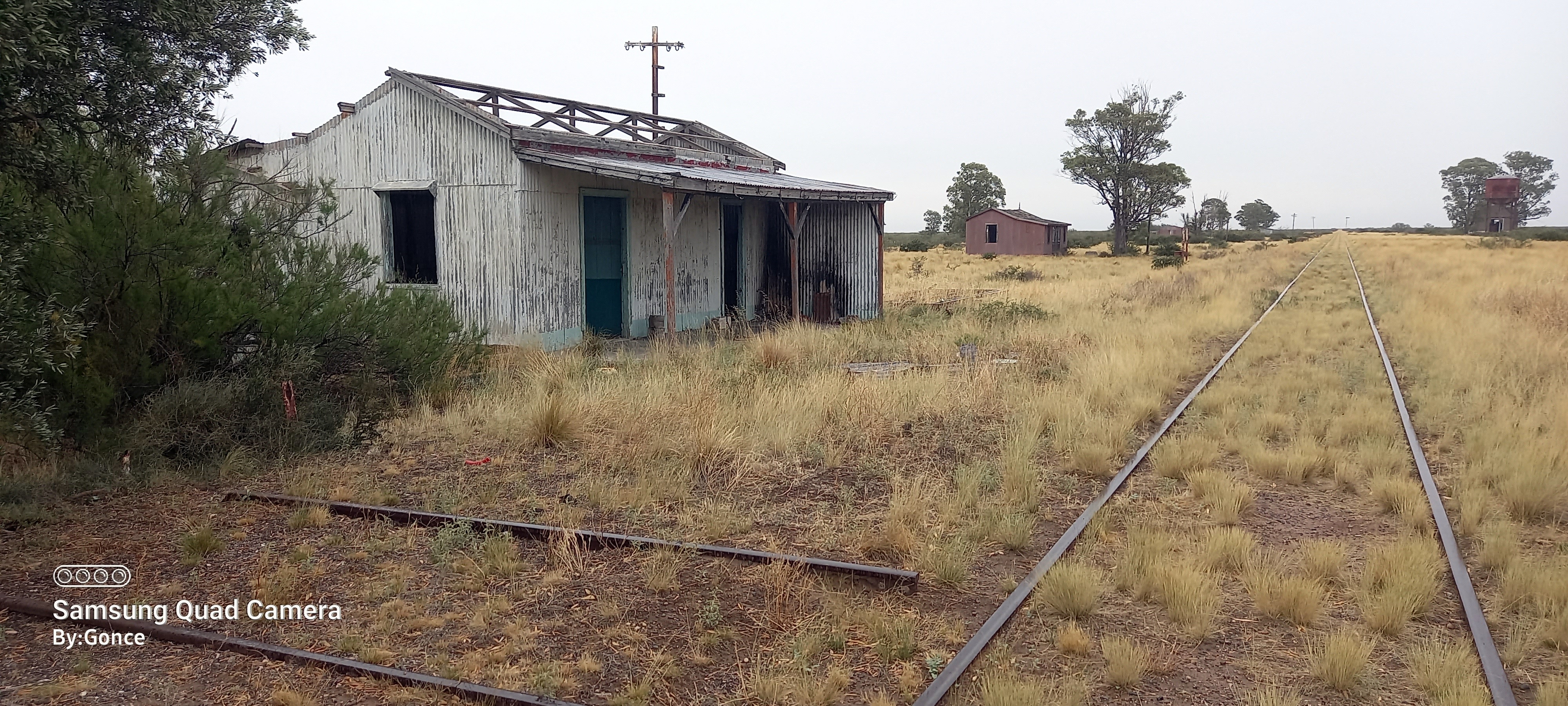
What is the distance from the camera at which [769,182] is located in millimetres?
15922

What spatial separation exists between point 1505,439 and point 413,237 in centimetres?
1307

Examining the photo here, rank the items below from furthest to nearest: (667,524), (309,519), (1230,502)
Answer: (1230,502) → (667,524) → (309,519)

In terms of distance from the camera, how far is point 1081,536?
562 centimetres

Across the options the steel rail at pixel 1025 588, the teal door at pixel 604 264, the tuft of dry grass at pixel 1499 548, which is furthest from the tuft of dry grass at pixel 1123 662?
the teal door at pixel 604 264

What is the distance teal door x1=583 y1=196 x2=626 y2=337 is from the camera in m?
14.0

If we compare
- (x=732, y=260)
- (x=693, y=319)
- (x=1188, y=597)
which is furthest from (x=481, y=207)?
(x=1188, y=597)

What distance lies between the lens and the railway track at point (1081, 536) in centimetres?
375

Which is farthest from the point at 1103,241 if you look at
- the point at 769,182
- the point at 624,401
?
the point at 624,401

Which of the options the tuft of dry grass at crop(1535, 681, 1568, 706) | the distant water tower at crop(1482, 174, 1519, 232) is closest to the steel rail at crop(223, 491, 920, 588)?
the tuft of dry grass at crop(1535, 681, 1568, 706)

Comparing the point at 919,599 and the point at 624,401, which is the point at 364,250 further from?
the point at 919,599

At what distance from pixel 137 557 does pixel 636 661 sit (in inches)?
120

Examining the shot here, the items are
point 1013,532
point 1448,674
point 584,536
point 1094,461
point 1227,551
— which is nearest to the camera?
point 1448,674

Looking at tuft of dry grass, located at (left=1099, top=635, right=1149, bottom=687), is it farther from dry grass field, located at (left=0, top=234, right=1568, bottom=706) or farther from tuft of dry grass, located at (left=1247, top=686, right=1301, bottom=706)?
tuft of dry grass, located at (left=1247, top=686, right=1301, bottom=706)

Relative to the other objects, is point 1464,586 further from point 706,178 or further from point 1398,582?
point 706,178
